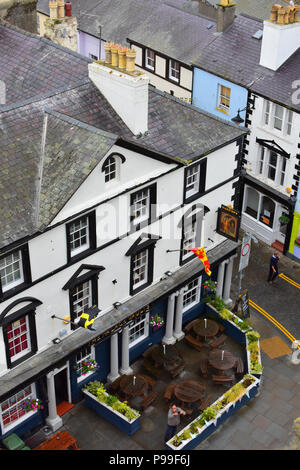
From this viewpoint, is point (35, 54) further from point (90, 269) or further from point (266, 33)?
point (266, 33)

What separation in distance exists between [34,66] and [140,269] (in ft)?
33.2

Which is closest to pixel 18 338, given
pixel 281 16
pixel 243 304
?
pixel 243 304

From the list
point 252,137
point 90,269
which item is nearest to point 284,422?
point 90,269

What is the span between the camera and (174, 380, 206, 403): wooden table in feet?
87.6

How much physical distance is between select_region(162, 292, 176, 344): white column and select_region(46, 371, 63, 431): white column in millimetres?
6493

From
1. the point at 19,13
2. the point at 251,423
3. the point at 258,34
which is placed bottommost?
the point at 251,423

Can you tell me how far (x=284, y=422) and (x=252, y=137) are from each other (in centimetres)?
1655

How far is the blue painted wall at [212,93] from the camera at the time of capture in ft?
119

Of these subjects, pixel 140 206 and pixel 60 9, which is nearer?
pixel 140 206

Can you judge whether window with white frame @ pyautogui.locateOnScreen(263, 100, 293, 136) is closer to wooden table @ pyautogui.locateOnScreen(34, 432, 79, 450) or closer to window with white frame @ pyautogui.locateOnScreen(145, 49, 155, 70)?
window with white frame @ pyautogui.locateOnScreen(145, 49, 155, 70)

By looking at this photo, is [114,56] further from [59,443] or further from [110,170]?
[59,443]

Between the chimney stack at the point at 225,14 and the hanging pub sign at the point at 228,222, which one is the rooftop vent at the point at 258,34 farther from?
the hanging pub sign at the point at 228,222

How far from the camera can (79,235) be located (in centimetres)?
2370

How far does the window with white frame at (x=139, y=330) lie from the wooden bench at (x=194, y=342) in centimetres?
213
